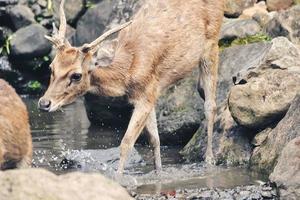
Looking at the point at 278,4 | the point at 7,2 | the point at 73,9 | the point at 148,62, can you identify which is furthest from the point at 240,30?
the point at 7,2

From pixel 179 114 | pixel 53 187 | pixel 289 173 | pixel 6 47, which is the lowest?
pixel 6 47

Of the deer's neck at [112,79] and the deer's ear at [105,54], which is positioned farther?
the deer's neck at [112,79]

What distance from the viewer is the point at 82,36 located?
20031 millimetres

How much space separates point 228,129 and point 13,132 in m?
4.40

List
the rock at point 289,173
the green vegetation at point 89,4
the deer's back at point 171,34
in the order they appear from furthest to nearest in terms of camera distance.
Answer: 1. the green vegetation at point 89,4
2. the deer's back at point 171,34
3. the rock at point 289,173

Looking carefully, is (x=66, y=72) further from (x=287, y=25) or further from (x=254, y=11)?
(x=254, y=11)

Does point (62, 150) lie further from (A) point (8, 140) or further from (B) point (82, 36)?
(B) point (82, 36)

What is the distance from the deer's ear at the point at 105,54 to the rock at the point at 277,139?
2.22 metres

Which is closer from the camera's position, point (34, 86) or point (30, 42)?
point (30, 42)

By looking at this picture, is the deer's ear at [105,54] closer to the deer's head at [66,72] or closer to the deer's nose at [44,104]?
the deer's head at [66,72]

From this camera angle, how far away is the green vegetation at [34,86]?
66.3 feet

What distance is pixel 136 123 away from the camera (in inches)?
482

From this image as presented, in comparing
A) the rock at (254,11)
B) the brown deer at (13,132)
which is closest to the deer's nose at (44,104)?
the brown deer at (13,132)

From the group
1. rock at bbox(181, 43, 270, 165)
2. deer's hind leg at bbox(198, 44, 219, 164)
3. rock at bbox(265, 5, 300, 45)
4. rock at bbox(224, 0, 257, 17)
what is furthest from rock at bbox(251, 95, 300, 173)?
rock at bbox(224, 0, 257, 17)
